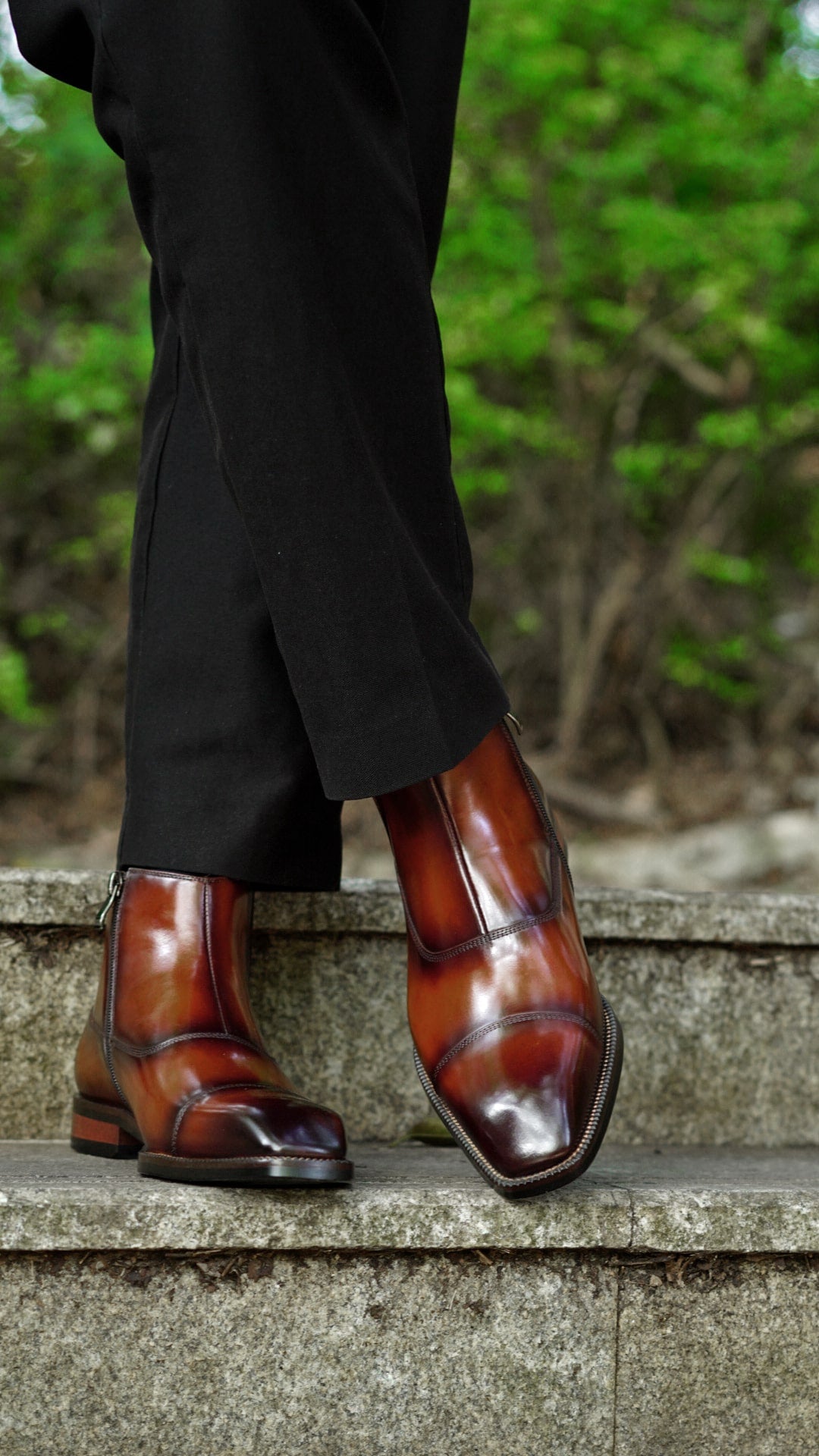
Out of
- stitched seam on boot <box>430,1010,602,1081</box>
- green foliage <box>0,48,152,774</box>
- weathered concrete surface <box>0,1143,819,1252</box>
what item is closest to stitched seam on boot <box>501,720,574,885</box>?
stitched seam on boot <box>430,1010,602,1081</box>

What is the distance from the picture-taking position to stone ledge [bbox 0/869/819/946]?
1.10 m

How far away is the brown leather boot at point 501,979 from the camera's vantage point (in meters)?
0.78

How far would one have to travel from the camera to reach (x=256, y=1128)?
0.79 metres

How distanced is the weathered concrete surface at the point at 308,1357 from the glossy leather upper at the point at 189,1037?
3.3 inches

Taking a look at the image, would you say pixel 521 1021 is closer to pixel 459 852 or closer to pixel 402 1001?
pixel 459 852

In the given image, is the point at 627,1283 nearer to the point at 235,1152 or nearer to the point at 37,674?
the point at 235,1152

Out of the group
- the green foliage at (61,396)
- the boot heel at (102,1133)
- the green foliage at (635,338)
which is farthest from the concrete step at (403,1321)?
the green foliage at (635,338)

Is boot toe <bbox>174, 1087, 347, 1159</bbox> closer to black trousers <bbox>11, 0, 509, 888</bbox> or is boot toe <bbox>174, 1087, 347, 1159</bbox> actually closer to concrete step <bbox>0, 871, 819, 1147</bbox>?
black trousers <bbox>11, 0, 509, 888</bbox>

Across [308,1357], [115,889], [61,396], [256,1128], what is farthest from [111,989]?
[61,396]

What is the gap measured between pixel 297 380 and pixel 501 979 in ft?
1.37

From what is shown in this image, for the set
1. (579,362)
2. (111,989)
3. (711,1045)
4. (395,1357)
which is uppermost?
(111,989)

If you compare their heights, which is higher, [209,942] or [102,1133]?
[209,942]

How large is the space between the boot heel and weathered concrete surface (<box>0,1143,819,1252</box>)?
0.08 meters

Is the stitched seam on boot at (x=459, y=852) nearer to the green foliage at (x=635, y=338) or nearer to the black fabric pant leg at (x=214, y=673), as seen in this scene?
the black fabric pant leg at (x=214, y=673)
